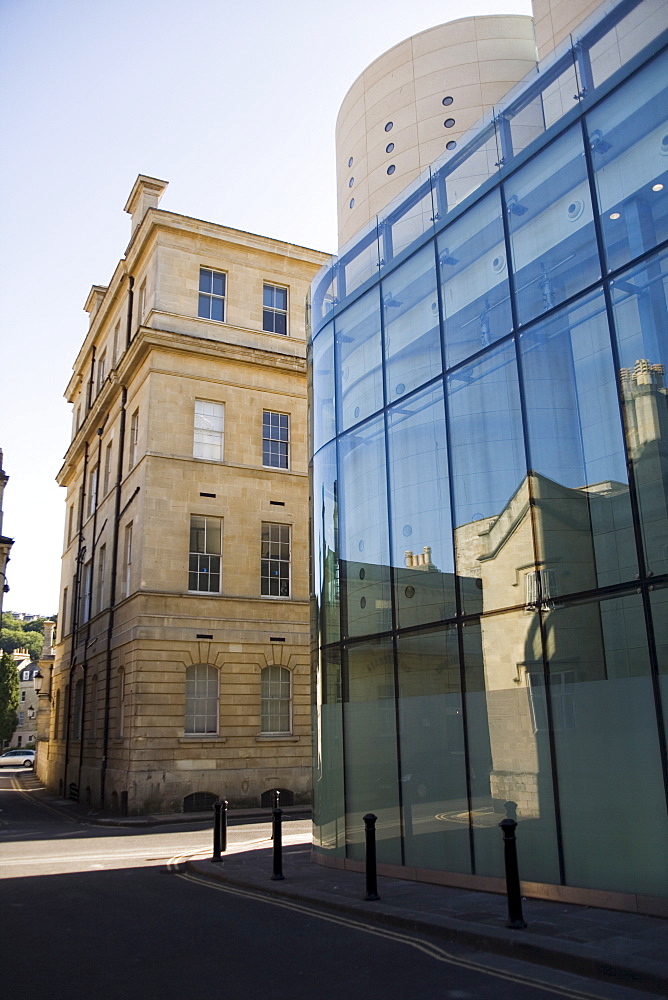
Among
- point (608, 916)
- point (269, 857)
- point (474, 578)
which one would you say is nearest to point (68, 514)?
point (269, 857)

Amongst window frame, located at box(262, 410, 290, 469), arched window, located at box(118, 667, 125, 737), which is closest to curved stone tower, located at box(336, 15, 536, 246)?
window frame, located at box(262, 410, 290, 469)

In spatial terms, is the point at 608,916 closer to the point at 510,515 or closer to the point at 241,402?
the point at 510,515

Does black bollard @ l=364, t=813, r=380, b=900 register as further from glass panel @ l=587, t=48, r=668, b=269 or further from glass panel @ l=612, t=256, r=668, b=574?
glass panel @ l=587, t=48, r=668, b=269

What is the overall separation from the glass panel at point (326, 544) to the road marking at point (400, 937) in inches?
152

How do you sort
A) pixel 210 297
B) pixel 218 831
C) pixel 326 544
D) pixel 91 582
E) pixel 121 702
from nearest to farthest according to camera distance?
pixel 218 831, pixel 326 544, pixel 121 702, pixel 210 297, pixel 91 582

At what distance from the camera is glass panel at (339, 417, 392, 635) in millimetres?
11641

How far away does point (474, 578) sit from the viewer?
993 cm

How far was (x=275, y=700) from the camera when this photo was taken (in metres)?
26.7

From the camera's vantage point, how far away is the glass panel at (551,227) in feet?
29.9

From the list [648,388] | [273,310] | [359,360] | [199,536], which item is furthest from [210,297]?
[648,388]

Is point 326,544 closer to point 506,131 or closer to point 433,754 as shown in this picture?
point 433,754

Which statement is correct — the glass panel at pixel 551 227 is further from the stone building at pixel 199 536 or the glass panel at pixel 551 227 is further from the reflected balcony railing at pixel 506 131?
the stone building at pixel 199 536

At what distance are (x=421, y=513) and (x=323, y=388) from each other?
12.6ft

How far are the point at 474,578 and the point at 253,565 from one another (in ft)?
59.1
